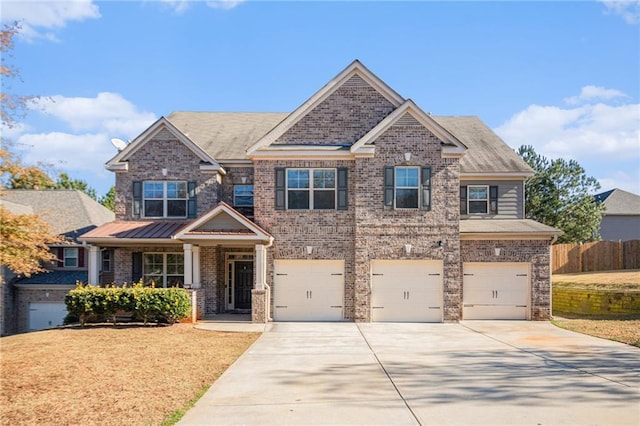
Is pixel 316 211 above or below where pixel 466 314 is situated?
above

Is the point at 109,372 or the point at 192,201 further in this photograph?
the point at 192,201

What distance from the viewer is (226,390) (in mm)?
9031

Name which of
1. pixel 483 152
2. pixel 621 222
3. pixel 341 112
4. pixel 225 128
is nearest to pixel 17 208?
pixel 225 128

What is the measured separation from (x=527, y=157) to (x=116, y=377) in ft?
123

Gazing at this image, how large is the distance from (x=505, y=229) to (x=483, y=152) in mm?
4510

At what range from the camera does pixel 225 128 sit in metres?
24.0

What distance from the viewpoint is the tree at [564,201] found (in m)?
37.8

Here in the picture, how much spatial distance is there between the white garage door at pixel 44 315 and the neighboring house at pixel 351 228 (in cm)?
650

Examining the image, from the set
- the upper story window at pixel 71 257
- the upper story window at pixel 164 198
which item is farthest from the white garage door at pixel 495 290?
the upper story window at pixel 71 257

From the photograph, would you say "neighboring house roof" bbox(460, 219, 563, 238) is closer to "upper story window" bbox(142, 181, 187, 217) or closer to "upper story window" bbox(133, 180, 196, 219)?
"upper story window" bbox(133, 180, 196, 219)

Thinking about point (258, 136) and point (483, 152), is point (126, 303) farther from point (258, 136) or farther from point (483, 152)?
point (483, 152)

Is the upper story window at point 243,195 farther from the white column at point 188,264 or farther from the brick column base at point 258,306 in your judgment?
the brick column base at point 258,306

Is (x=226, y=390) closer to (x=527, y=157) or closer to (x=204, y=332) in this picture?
(x=204, y=332)

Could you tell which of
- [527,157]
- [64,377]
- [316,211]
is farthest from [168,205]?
[527,157]
